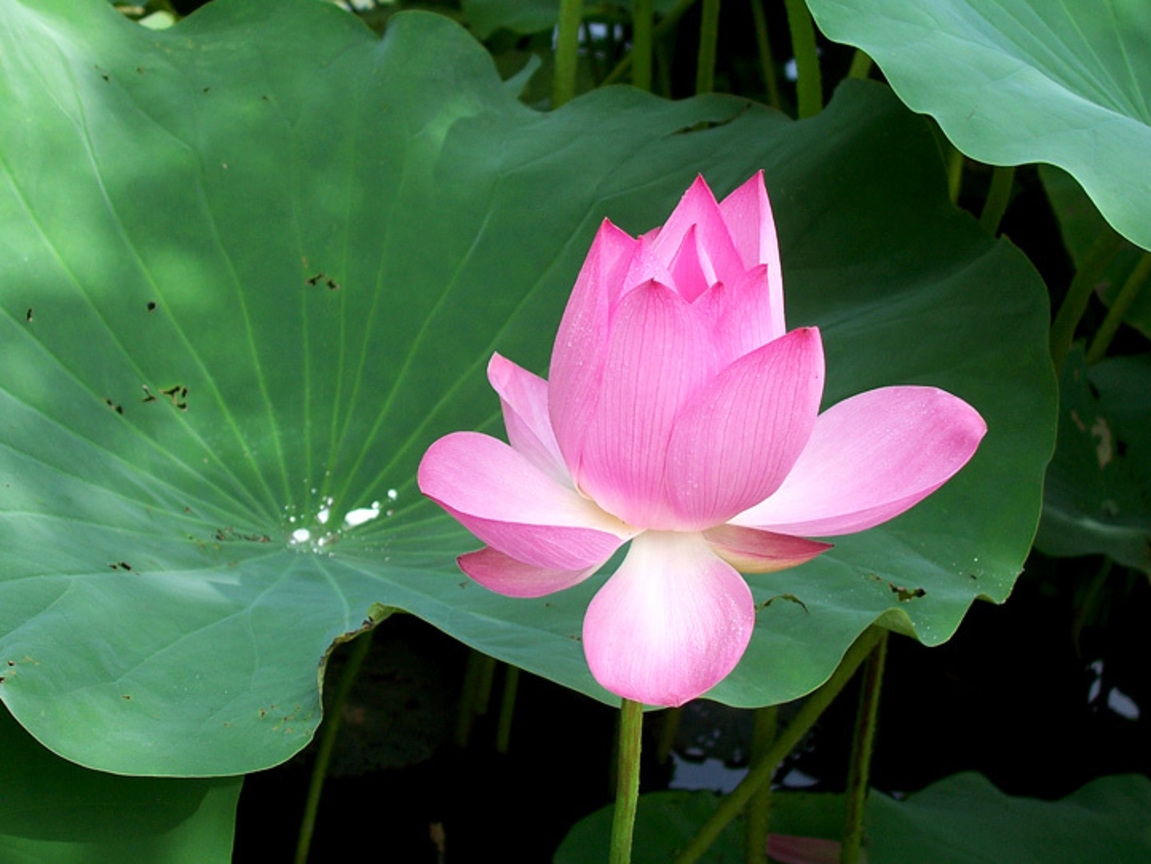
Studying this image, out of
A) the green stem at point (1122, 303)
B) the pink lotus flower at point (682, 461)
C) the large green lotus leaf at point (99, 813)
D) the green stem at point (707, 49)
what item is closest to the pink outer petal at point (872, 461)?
the pink lotus flower at point (682, 461)

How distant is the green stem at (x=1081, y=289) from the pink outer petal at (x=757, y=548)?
0.65 metres

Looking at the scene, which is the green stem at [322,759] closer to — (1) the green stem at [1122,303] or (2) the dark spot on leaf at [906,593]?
(2) the dark spot on leaf at [906,593]

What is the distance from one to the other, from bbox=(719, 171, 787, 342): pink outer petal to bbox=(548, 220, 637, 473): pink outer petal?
0.06m

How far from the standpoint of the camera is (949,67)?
0.74m

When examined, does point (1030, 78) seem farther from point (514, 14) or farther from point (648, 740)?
point (514, 14)

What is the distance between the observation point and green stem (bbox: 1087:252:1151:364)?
1.49m

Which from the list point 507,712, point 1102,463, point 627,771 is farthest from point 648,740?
point 627,771

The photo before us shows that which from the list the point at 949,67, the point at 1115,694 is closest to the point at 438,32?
the point at 949,67

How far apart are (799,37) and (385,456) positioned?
0.62 metres

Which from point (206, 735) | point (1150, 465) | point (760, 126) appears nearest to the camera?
point (206, 735)

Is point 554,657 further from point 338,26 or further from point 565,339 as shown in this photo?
point 338,26

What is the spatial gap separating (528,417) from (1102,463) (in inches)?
43.5

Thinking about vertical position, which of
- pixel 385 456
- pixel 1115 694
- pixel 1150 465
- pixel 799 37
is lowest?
pixel 1115 694

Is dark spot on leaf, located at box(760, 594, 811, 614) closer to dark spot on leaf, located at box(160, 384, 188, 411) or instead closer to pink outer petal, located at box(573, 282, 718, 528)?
pink outer petal, located at box(573, 282, 718, 528)
